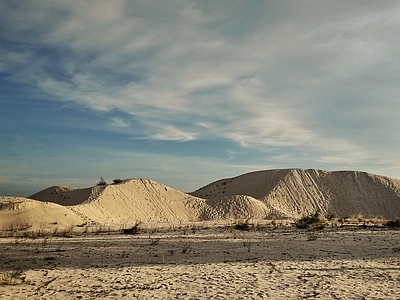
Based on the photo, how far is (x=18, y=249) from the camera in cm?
1591

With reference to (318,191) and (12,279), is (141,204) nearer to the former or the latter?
(318,191)

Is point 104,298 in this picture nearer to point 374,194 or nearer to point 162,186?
point 162,186

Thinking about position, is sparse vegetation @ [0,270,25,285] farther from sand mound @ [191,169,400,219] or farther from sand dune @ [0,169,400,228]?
sand mound @ [191,169,400,219]

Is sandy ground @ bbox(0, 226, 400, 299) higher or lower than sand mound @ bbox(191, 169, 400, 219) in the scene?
lower

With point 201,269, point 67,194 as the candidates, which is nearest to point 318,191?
point 67,194

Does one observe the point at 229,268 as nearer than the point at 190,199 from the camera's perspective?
Yes

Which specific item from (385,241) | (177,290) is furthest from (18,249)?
(385,241)

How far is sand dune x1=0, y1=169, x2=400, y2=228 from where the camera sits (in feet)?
112

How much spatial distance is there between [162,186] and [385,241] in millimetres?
36515

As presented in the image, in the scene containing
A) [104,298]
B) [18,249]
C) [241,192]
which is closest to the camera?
[104,298]

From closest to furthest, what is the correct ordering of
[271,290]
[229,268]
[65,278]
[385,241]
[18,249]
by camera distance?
[271,290] < [65,278] < [229,268] < [18,249] < [385,241]

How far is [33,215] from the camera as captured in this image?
31.2m

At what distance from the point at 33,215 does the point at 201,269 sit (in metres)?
23.0

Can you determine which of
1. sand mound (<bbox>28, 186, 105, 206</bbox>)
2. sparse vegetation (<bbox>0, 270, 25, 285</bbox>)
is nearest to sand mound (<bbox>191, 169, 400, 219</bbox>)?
sand mound (<bbox>28, 186, 105, 206</bbox>)
